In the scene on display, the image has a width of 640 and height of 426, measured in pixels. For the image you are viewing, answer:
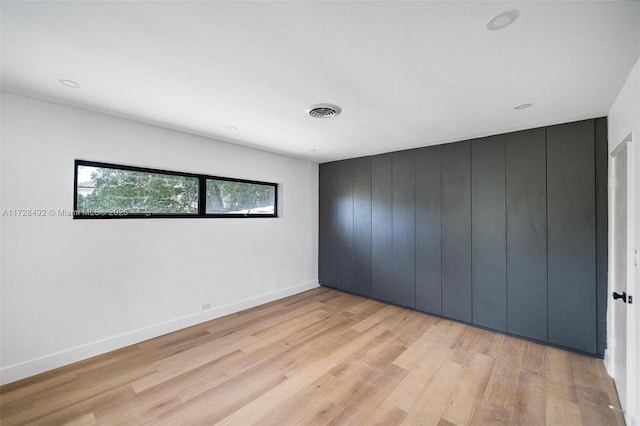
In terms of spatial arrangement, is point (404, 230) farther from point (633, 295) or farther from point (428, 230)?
point (633, 295)

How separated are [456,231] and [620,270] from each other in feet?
4.95

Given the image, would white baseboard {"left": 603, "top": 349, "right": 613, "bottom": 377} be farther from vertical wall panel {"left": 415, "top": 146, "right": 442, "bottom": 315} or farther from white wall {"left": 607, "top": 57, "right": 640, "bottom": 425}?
vertical wall panel {"left": 415, "top": 146, "right": 442, "bottom": 315}

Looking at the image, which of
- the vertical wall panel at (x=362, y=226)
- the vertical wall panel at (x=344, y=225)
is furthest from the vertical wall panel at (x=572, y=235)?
the vertical wall panel at (x=344, y=225)

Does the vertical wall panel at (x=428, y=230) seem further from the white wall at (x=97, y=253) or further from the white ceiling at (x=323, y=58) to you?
the white wall at (x=97, y=253)

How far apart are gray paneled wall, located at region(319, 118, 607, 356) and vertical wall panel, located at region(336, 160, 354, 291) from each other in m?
0.07

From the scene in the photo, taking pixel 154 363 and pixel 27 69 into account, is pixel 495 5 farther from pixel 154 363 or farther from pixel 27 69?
pixel 154 363

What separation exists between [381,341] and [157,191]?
3.23 m

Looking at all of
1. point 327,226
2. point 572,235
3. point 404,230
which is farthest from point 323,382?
point 327,226

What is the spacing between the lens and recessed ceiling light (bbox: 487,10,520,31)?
4.21 feet

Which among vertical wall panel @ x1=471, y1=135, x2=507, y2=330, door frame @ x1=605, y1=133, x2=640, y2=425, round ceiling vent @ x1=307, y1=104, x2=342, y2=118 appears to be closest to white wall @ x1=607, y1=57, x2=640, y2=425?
door frame @ x1=605, y1=133, x2=640, y2=425

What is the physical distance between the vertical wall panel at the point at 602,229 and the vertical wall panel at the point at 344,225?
3059 millimetres

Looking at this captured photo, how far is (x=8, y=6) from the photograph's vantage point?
1271 millimetres

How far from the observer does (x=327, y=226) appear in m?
5.11

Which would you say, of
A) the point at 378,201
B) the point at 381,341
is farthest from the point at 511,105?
the point at 381,341
